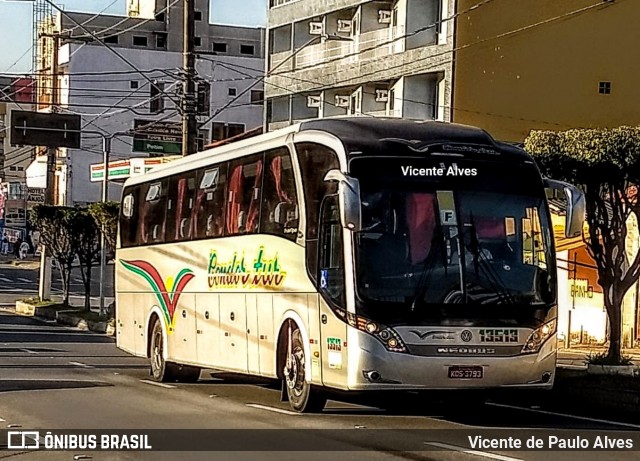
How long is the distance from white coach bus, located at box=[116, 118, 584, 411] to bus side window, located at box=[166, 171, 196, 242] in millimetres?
2970

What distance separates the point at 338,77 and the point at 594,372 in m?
28.2

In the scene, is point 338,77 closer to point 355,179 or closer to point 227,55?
point 355,179

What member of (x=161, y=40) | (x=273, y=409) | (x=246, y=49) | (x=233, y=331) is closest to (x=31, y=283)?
(x=161, y=40)

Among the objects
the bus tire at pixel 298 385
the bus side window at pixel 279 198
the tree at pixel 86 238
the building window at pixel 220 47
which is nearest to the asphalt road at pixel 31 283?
the tree at pixel 86 238

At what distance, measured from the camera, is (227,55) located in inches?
3494

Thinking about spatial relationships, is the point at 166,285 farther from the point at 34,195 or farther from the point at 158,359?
the point at 34,195

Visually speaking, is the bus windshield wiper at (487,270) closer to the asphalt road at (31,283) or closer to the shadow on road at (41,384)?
the shadow on road at (41,384)

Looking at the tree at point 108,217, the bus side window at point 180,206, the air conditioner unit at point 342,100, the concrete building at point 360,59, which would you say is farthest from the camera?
the air conditioner unit at point 342,100

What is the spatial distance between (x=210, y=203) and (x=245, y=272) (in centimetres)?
185

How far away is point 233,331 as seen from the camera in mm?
17203

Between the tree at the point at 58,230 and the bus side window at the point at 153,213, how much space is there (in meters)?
18.4

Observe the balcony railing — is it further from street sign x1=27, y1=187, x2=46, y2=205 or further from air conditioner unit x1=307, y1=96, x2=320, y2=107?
street sign x1=27, y1=187, x2=46, y2=205

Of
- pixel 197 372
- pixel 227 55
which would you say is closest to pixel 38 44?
pixel 227 55

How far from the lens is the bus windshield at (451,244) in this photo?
13531 millimetres
